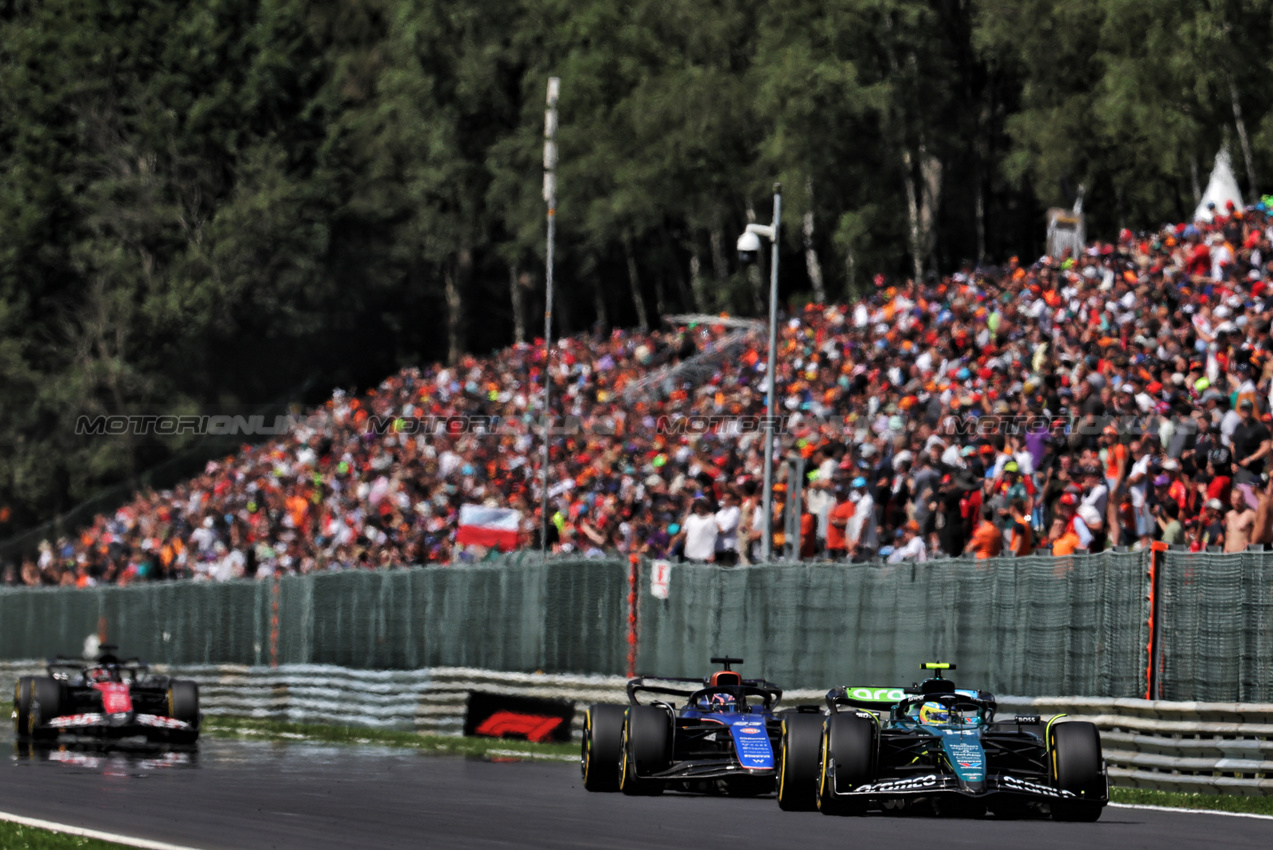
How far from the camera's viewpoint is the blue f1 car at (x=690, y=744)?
14.9m

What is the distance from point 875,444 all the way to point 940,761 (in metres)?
14.3

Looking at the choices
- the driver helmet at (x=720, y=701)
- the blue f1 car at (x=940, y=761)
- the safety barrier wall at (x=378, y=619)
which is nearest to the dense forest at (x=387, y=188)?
the safety barrier wall at (x=378, y=619)

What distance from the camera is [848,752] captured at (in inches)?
519

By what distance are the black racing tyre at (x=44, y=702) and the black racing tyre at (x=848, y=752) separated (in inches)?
471

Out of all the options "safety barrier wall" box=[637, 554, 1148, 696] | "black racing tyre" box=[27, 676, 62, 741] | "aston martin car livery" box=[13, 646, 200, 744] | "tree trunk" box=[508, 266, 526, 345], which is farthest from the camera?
"tree trunk" box=[508, 266, 526, 345]

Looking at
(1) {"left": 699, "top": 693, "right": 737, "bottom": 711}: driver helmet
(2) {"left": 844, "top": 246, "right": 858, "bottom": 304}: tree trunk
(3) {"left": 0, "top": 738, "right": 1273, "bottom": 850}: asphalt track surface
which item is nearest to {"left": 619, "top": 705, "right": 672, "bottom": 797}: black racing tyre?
(3) {"left": 0, "top": 738, "right": 1273, "bottom": 850}: asphalt track surface

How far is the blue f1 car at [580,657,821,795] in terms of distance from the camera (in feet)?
49.0

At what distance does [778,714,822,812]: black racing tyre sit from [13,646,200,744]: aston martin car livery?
10.4 meters

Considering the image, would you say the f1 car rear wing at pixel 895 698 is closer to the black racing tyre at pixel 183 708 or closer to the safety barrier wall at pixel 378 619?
the safety barrier wall at pixel 378 619

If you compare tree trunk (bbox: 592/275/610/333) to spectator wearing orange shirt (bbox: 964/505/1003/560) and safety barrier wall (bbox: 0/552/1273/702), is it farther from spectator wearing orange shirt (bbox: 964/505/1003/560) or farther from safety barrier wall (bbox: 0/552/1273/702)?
spectator wearing orange shirt (bbox: 964/505/1003/560)

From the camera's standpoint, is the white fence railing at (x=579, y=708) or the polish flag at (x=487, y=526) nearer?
the white fence railing at (x=579, y=708)

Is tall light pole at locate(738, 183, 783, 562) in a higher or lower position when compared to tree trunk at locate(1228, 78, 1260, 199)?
lower

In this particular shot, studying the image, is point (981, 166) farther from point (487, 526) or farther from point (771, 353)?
point (771, 353)

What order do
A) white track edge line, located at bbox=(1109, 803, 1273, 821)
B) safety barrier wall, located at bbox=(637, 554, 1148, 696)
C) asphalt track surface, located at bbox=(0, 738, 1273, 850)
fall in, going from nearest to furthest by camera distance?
asphalt track surface, located at bbox=(0, 738, 1273, 850) → white track edge line, located at bbox=(1109, 803, 1273, 821) → safety barrier wall, located at bbox=(637, 554, 1148, 696)
